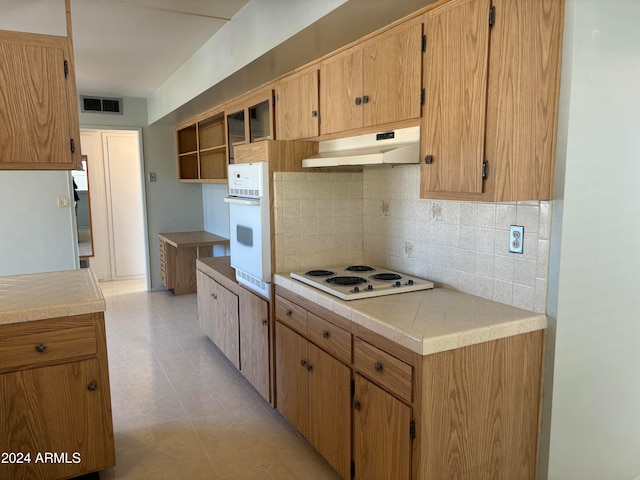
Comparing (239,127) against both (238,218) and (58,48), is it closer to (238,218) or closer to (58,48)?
(238,218)

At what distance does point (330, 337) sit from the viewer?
216 cm

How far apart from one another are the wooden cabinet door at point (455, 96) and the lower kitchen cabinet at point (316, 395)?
3.09 ft

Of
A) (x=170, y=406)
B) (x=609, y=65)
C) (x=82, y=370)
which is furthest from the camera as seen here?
(x=170, y=406)

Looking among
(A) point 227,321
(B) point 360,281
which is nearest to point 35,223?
(A) point 227,321

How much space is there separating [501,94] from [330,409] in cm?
155

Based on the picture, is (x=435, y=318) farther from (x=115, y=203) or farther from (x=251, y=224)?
(x=115, y=203)

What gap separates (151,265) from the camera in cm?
618

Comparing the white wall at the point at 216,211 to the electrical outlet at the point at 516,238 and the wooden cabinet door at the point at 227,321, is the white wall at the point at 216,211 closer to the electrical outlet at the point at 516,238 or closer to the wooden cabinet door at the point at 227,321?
the wooden cabinet door at the point at 227,321

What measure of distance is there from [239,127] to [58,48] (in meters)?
1.80

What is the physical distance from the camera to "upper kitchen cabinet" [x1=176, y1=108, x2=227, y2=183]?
15.9 ft

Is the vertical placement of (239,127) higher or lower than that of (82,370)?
higher

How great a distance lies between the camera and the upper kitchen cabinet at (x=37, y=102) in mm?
2154

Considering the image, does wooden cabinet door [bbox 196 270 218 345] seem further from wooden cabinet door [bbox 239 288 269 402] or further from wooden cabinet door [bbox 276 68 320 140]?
wooden cabinet door [bbox 276 68 320 140]

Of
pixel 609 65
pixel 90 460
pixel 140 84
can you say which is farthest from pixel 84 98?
pixel 609 65
